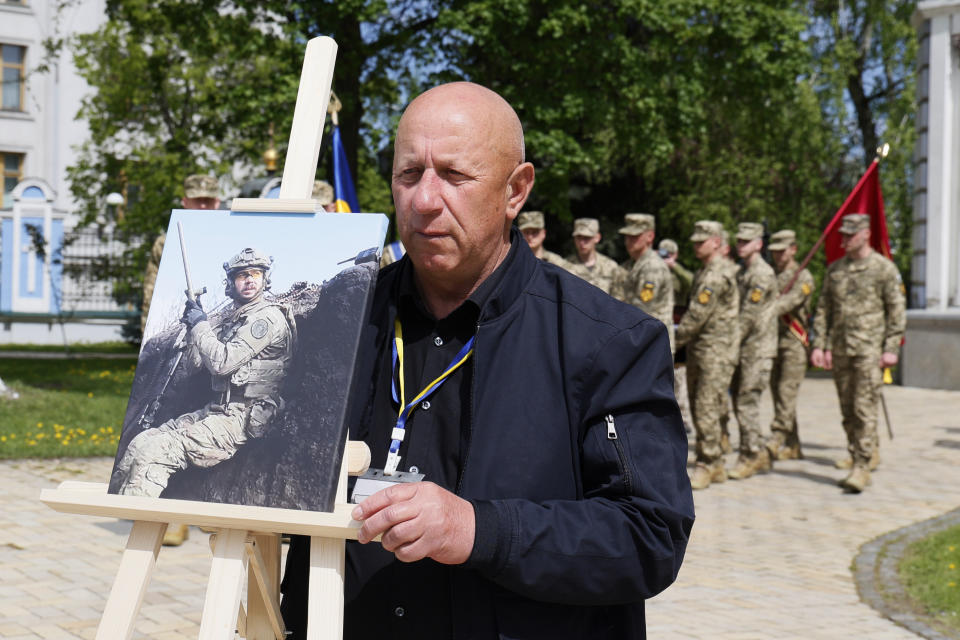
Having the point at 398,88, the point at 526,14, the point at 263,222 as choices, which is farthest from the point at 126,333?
the point at 263,222

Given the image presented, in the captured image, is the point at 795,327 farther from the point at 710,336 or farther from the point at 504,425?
the point at 504,425

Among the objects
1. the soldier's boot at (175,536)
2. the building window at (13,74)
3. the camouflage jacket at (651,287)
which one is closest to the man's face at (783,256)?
the camouflage jacket at (651,287)

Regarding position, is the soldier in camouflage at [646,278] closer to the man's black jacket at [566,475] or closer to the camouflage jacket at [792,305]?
the camouflage jacket at [792,305]

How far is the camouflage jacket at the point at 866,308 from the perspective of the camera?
10.6 meters

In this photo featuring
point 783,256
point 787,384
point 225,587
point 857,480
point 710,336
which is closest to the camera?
point 225,587

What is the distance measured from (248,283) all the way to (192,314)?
15 cm

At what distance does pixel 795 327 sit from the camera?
41.4ft

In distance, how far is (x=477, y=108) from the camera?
236cm

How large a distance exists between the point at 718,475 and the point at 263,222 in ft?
29.3

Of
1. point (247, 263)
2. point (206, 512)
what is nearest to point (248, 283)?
point (247, 263)

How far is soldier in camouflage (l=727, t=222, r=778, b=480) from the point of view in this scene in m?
11.4

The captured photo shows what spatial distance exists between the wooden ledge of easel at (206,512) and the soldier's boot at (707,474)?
8.60m

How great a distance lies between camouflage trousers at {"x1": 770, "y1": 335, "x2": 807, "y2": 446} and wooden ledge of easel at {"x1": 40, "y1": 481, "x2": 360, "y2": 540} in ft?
35.3

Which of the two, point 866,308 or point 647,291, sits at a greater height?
point 647,291
